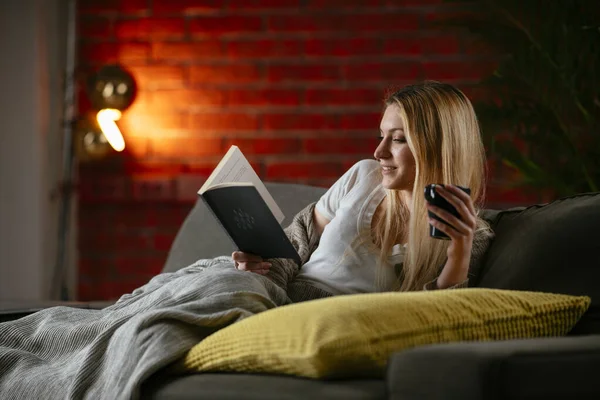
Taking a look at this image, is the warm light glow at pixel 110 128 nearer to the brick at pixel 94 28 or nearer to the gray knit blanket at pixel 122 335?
the brick at pixel 94 28

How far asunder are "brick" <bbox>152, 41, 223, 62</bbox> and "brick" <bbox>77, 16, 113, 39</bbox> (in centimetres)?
19

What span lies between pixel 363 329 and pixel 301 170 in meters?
2.32

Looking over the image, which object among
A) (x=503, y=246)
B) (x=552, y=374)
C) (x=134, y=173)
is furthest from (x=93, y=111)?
(x=552, y=374)

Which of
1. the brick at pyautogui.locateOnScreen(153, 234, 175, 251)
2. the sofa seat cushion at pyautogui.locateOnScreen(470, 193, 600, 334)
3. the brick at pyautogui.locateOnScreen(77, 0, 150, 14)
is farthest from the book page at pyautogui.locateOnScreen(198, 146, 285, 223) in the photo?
the brick at pyautogui.locateOnScreen(77, 0, 150, 14)

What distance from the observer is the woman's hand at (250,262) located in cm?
195

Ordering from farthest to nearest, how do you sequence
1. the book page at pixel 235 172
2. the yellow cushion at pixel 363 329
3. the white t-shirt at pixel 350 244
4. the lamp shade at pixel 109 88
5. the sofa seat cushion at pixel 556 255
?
1. the lamp shade at pixel 109 88
2. the white t-shirt at pixel 350 244
3. the book page at pixel 235 172
4. the sofa seat cushion at pixel 556 255
5. the yellow cushion at pixel 363 329

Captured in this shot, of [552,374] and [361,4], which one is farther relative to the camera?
[361,4]

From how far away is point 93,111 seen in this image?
3520 mm

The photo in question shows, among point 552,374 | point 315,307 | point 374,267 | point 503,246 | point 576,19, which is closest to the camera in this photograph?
point 552,374

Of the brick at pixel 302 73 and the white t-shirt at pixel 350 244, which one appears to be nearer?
the white t-shirt at pixel 350 244

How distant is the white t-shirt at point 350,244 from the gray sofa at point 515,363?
30 centimetres

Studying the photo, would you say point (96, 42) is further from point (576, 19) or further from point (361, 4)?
point (576, 19)

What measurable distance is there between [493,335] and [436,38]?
7.56ft

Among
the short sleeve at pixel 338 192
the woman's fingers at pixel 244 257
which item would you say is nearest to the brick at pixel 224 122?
the short sleeve at pixel 338 192
